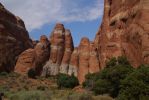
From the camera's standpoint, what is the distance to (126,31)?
7369 centimetres

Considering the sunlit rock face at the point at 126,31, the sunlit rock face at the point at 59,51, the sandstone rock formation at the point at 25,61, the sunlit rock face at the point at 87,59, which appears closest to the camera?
the sunlit rock face at the point at 126,31

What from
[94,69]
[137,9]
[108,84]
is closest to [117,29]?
[137,9]

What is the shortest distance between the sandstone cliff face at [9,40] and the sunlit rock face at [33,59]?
1.89 meters

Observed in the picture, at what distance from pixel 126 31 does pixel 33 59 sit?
1220 inches

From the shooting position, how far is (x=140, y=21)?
6819 cm

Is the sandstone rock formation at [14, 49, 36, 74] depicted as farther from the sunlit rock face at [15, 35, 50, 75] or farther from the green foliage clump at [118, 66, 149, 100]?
the green foliage clump at [118, 66, 149, 100]

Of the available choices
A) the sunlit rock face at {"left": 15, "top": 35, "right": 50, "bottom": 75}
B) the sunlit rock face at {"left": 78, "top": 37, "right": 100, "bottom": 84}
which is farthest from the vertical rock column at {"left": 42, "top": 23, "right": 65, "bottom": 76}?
the sunlit rock face at {"left": 78, "top": 37, "right": 100, "bottom": 84}

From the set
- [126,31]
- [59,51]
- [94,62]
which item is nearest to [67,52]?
[59,51]

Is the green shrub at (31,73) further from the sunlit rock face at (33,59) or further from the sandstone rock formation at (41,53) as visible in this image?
the sandstone rock formation at (41,53)

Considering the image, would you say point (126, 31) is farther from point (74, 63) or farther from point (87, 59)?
point (74, 63)

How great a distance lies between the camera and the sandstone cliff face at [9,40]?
9294cm

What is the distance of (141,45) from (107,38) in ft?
56.0

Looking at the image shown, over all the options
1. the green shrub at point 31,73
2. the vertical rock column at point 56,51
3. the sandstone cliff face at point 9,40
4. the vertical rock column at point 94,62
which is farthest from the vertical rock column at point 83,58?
the sandstone cliff face at point 9,40

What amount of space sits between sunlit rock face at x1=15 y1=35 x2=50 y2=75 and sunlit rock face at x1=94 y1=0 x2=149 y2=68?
1590 cm
